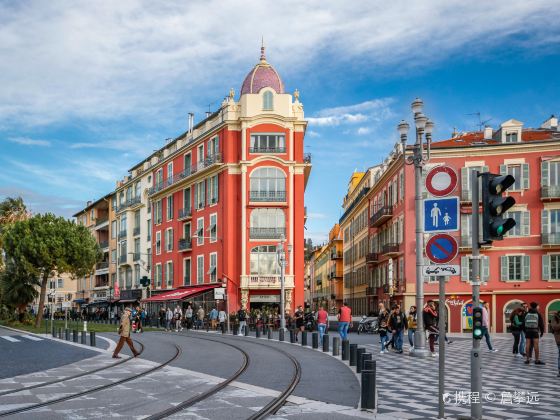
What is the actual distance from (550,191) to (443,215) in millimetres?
36342

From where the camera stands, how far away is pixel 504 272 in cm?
4512

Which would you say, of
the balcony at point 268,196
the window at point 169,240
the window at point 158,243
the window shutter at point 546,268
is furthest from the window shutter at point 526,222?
the window at point 158,243

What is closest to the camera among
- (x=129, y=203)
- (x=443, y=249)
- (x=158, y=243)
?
(x=443, y=249)

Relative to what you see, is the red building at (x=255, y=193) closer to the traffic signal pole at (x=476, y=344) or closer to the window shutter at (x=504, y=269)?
the window shutter at (x=504, y=269)

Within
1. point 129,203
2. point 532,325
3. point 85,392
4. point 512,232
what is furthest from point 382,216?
point 85,392

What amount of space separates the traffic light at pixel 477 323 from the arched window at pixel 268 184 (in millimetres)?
41645

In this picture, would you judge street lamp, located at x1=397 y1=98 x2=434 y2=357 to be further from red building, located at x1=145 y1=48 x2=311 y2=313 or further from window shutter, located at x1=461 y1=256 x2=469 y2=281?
red building, located at x1=145 y1=48 x2=311 y2=313

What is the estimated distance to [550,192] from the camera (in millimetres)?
44125

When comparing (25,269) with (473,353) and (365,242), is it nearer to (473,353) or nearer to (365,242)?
(365,242)

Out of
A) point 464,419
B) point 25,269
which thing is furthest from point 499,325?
point 464,419

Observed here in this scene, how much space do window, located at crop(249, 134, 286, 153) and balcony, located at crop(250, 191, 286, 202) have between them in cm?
289

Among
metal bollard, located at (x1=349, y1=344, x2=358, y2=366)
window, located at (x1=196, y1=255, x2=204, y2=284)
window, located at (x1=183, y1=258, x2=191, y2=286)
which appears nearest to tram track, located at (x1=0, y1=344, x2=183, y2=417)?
metal bollard, located at (x1=349, y1=344, x2=358, y2=366)

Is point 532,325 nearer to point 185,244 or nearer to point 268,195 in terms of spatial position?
point 268,195

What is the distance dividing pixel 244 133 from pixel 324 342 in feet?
92.9
